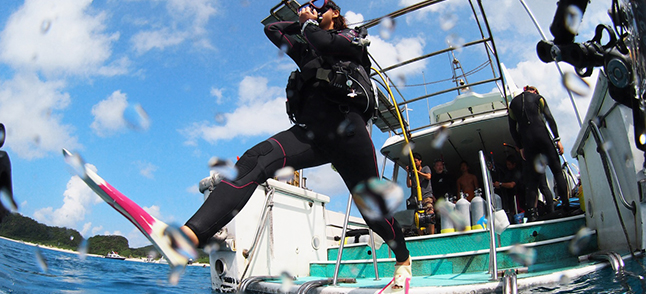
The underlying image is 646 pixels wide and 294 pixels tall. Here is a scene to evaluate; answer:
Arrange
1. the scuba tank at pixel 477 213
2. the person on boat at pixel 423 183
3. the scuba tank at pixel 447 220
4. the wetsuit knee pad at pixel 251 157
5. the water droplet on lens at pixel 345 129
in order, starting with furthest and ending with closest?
the person on boat at pixel 423 183 < the scuba tank at pixel 447 220 < the scuba tank at pixel 477 213 < the water droplet on lens at pixel 345 129 < the wetsuit knee pad at pixel 251 157

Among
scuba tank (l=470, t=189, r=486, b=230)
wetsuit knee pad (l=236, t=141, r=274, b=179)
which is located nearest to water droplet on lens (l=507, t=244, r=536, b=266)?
scuba tank (l=470, t=189, r=486, b=230)

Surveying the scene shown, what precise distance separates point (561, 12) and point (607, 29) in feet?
0.64

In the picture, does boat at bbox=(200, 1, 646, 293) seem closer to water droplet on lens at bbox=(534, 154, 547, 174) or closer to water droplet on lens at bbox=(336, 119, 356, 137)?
water droplet on lens at bbox=(534, 154, 547, 174)

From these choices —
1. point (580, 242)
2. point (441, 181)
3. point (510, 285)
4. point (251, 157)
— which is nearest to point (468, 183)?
point (441, 181)

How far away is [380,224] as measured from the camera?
207 centimetres

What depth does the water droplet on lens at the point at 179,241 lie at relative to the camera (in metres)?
1.48

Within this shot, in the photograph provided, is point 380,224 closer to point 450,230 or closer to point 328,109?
point 328,109

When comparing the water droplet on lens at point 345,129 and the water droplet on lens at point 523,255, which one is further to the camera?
the water droplet on lens at point 523,255

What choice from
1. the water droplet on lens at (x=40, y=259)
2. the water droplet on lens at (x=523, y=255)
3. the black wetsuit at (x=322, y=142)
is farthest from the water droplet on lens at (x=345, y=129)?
the water droplet on lens at (x=523, y=255)

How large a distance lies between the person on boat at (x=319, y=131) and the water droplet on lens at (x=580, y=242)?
1953mm

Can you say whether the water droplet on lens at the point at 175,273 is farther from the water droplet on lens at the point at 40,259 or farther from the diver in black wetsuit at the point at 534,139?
the diver in black wetsuit at the point at 534,139

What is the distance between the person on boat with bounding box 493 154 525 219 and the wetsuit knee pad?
178 inches

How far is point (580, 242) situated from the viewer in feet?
10.6

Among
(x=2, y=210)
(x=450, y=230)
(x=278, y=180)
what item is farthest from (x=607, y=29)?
(x=278, y=180)
